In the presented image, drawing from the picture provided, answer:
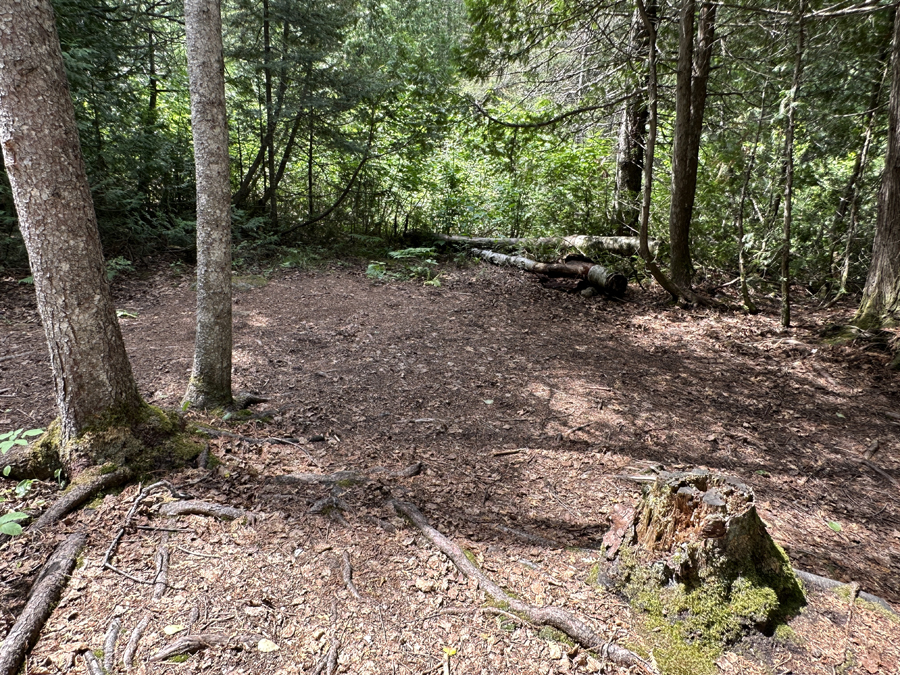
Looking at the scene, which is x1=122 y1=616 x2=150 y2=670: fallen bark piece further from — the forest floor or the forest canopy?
the forest canopy

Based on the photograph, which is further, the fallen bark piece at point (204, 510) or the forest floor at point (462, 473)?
the fallen bark piece at point (204, 510)

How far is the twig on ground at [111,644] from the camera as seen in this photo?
1919 mm

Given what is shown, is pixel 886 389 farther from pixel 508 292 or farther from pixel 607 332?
pixel 508 292

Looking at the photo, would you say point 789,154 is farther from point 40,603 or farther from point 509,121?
point 40,603

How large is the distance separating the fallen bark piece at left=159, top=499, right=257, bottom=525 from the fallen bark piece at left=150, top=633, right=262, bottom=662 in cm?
79

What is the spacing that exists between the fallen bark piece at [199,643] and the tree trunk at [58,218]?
168 centimetres

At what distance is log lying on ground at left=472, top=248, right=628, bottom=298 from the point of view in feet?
29.8

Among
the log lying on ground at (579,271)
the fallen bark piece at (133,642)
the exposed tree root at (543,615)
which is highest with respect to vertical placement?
the log lying on ground at (579,271)

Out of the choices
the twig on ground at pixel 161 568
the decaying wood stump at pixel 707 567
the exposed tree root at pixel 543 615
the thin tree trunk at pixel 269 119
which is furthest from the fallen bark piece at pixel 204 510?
the thin tree trunk at pixel 269 119

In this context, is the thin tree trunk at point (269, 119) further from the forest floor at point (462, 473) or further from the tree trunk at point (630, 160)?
the tree trunk at point (630, 160)

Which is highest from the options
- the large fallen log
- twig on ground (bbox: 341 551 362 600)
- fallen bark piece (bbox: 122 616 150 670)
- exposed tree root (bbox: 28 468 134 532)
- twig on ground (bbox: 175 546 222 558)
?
the large fallen log

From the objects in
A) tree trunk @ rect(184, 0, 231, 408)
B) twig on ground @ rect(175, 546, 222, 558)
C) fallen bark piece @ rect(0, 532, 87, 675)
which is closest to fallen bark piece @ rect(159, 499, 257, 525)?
twig on ground @ rect(175, 546, 222, 558)

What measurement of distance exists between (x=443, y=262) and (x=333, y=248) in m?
2.78

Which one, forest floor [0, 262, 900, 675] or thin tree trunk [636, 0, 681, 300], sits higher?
thin tree trunk [636, 0, 681, 300]
